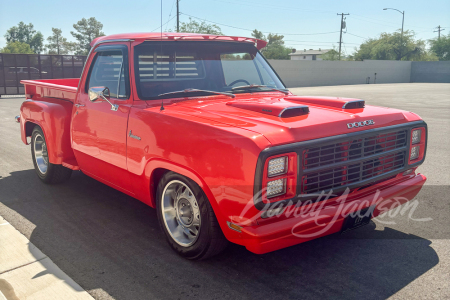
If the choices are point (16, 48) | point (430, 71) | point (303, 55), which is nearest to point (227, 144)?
point (430, 71)

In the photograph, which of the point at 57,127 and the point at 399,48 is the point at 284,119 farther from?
the point at 399,48

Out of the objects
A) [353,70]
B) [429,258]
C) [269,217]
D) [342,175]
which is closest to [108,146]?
[269,217]

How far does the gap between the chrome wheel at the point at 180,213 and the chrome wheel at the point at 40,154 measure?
2.85 meters

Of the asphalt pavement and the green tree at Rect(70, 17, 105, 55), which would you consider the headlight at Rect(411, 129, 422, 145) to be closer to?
the asphalt pavement

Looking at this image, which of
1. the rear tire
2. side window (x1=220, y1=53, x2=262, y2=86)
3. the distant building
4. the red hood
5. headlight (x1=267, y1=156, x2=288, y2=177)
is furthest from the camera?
the distant building

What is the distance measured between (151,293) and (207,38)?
103 inches

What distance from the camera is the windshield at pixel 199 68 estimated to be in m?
3.98

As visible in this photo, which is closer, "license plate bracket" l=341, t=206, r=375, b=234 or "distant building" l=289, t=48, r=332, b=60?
"license plate bracket" l=341, t=206, r=375, b=234

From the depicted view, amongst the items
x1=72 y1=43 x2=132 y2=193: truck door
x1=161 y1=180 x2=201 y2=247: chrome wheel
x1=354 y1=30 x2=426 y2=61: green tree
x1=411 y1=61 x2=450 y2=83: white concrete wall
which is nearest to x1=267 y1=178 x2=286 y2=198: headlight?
x1=161 y1=180 x2=201 y2=247: chrome wheel

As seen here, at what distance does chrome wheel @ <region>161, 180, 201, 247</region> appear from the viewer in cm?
338

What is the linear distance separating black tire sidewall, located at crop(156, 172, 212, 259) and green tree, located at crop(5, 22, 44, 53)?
13821 centimetres

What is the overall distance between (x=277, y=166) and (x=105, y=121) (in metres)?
2.07

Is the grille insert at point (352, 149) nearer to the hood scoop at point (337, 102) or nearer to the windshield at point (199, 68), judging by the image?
the hood scoop at point (337, 102)

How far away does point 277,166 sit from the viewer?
2832 mm
